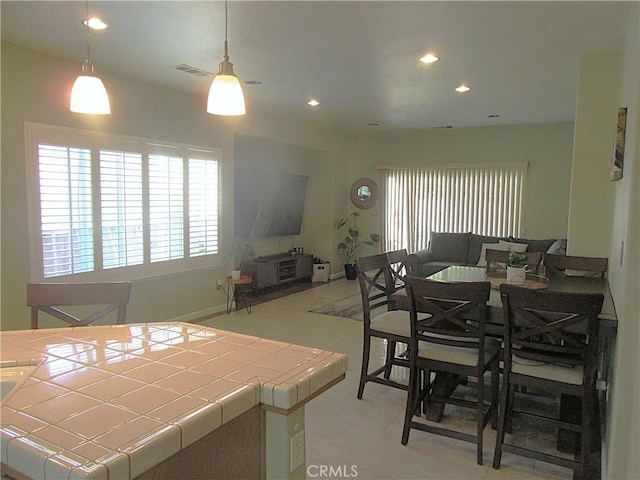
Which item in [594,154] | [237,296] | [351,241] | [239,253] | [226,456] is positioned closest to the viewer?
[226,456]

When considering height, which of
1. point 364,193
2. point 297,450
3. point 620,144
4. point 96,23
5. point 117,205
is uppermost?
point 96,23

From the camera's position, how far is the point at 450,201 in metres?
7.77

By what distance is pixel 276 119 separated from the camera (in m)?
6.51

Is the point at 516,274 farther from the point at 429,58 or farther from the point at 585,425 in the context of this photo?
the point at 429,58

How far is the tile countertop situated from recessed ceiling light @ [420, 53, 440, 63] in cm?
300

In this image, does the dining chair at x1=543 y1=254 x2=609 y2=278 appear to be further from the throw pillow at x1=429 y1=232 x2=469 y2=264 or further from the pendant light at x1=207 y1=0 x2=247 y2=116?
the throw pillow at x1=429 y1=232 x2=469 y2=264

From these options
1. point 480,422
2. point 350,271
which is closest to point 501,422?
point 480,422

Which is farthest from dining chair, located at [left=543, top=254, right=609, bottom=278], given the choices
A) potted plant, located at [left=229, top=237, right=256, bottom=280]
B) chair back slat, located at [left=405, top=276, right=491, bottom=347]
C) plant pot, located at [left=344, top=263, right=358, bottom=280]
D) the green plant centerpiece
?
plant pot, located at [left=344, top=263, right=358, bottom=280]

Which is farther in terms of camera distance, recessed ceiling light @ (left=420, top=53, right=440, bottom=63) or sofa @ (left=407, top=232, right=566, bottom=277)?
sofa @ (left=407, top=232, right=566, bottom=277)

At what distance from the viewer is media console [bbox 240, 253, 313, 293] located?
6.54 meters

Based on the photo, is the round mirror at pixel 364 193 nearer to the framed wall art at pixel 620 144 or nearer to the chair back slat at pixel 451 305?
the framed wall art at pixel 620 144

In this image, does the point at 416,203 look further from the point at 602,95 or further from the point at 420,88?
the point at 602,95

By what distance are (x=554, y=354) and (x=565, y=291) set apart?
1.87 ft

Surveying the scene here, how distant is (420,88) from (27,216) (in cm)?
388
